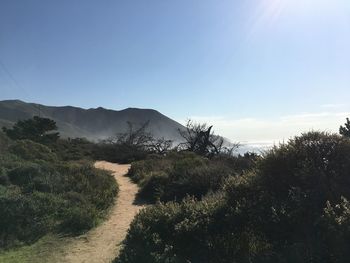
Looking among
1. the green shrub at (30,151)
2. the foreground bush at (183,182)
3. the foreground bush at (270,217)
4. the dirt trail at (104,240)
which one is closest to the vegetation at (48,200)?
the dirt trail at (104,240)

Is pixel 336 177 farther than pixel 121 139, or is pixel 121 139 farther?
pixel 121 139

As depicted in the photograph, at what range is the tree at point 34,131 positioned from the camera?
37938 mm

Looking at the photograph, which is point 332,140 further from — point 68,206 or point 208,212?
point 68,206

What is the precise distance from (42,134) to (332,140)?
111 feet

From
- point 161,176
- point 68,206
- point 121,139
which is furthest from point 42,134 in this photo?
point 68,206

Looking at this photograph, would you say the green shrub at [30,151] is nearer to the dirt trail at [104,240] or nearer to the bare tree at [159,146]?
the dirt trail at [104,240]

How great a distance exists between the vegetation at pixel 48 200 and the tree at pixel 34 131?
1624 centimetres

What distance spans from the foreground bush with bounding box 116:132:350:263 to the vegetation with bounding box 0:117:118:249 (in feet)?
9.33

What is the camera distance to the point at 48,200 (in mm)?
13734

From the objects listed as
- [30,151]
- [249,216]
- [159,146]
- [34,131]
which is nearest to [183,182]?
[249,216]

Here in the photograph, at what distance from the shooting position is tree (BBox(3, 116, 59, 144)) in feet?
124

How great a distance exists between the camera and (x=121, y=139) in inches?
1741

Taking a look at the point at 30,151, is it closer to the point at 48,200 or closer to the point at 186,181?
the point at 186,181

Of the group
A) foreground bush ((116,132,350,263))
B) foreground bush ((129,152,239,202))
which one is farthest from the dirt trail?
foreground bush ((129,152,239,202))
